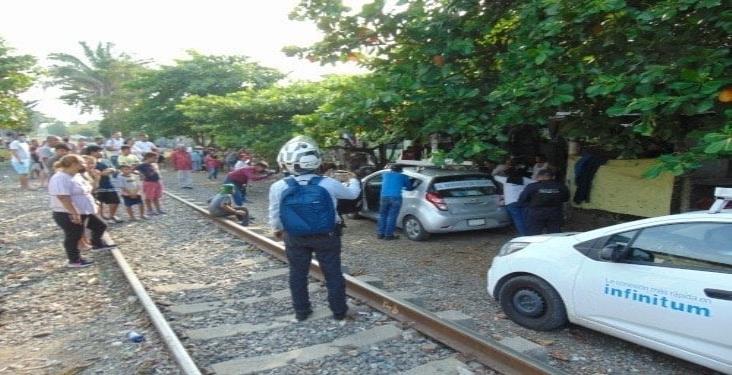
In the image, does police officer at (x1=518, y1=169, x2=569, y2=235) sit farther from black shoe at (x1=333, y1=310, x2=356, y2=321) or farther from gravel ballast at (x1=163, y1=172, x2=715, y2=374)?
black shoe at (x1=333, y1=310, x2=356, y2=321)

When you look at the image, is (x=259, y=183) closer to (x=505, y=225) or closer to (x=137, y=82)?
(x=505, y=225)

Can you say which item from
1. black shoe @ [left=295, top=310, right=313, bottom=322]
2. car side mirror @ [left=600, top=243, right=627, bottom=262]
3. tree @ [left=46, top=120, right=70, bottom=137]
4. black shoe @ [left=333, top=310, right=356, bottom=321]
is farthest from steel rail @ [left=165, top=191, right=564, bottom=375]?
tree @ [left=46, top=120, right=70, bottom=137]

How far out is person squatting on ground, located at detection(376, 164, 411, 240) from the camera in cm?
883

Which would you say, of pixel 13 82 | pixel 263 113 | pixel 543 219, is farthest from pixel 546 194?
pixel 13 82

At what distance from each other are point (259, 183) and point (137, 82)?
50.5 feet

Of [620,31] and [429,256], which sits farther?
[429,256]

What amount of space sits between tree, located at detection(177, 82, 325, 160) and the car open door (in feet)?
41.3

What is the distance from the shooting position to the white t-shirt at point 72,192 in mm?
6938

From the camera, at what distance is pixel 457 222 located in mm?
8523

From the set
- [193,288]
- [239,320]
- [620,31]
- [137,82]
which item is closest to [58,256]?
[193,288]

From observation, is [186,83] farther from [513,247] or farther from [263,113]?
[513,247]

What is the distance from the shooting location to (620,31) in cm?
555

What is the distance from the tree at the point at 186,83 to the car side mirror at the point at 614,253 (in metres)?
26.1

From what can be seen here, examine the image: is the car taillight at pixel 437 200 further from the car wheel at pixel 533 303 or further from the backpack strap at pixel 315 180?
the backpack strap at pixel 315 180
